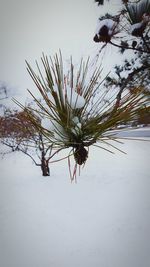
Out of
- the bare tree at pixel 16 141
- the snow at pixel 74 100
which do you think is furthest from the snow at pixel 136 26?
the bare tree at pixel 16 141

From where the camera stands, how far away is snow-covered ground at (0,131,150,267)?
1.15 m

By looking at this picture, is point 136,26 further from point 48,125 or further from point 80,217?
point 80,217

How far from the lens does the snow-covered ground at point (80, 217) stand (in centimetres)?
115

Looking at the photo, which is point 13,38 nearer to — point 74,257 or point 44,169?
point 44,169

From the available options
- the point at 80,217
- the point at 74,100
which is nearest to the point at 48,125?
the point at 74,100

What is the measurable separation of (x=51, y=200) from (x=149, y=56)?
2.12 ft

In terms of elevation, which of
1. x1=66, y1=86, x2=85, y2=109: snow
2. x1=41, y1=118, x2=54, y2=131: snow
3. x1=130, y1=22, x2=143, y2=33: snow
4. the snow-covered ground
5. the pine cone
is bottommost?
the snow-covered ground

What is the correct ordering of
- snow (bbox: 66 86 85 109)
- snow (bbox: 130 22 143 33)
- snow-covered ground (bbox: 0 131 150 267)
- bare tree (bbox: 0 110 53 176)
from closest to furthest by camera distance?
snow (bbox: 66 86 85 109)
snow (bbox: 130 22 143 33)
bare tree (bbox: 0 110 53 176)
snow-covered ground (bbox: 0 131 150 267)

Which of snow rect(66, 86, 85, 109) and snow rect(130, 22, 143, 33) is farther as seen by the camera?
snow rect(130, 22, 143, 33)

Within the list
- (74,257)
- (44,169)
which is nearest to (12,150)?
(44,169)

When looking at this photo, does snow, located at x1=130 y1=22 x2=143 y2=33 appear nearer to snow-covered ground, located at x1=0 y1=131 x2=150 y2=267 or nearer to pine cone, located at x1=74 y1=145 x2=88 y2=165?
pine cone, located at x1=74 y1=145 x2=88 y2=165

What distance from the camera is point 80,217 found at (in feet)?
3.79

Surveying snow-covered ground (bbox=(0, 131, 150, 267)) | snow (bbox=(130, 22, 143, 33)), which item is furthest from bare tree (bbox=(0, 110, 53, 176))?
snow (bbox=(130, 22, 143, 33))

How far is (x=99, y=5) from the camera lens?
110 cm
